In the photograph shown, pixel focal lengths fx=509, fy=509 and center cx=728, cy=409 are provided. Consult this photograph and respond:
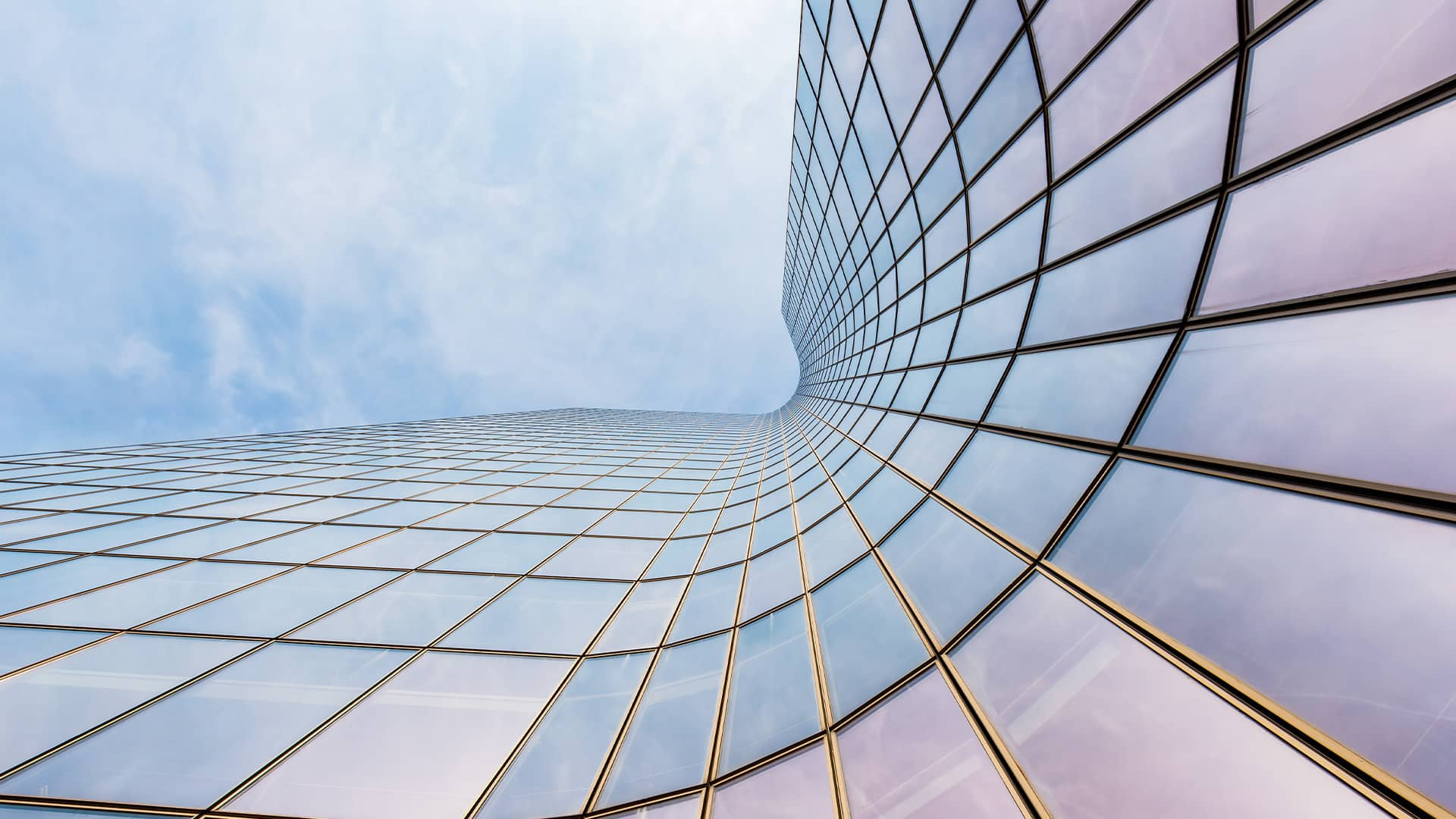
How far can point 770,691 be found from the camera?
6941mm

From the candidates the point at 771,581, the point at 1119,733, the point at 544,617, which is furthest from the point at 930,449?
the point at 544,617

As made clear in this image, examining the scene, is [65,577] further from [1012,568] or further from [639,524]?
[1012,568]

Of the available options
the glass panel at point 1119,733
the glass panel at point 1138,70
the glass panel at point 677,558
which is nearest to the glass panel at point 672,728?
the glass panel at point 677,558

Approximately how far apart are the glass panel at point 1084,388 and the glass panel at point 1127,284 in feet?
1.19

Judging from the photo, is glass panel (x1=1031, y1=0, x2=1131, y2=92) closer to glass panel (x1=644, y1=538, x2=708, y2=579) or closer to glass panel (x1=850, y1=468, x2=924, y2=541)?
glass panel (x1=850, y1=468, x2=924, y2=541)

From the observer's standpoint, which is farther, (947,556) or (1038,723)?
(947,556)

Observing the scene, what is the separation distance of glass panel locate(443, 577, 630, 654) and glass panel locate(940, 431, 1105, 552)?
691 cm

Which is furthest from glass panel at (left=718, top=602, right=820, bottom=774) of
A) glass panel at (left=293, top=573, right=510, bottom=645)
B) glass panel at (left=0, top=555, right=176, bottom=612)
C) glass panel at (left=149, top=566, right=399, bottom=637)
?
glass panel at (left=0, top=555, right=176, bottom=612)

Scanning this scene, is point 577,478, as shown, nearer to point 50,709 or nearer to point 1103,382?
point 50,709

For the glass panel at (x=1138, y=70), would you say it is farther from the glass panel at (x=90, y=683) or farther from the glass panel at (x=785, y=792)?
the glass panel at (x=90, y=683)

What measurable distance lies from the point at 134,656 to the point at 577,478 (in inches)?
529

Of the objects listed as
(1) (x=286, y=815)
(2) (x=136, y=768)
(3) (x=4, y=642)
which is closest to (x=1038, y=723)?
(1) (x=286, y=815)

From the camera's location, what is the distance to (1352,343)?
4.10 meters

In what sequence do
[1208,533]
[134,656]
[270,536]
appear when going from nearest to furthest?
[1208,533]
[134,656]
[270,536]
